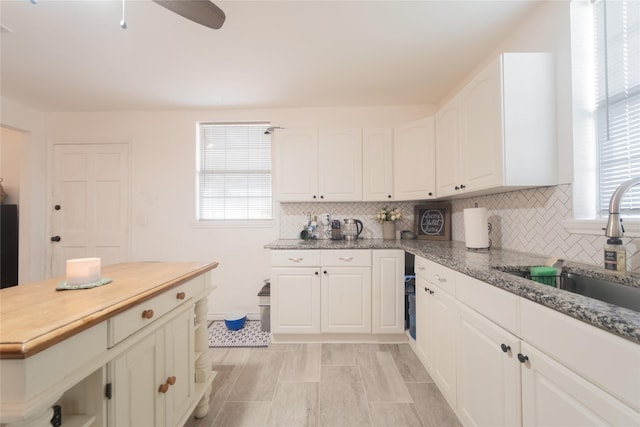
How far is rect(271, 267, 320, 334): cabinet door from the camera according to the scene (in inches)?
93.1

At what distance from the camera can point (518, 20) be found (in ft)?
5.67

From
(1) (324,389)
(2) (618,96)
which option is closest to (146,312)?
(1) (324,389)

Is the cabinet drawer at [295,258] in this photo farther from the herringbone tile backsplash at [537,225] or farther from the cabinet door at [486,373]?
the herringbone tile backsplash at [537,225]

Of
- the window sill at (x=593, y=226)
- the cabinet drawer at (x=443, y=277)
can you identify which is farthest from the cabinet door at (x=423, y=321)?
the window sill at (x=593, y=226)

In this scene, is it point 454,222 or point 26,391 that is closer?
point 26,391

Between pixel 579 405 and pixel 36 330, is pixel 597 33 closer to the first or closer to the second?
pixel 579 405

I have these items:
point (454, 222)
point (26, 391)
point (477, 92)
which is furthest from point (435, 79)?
point (26, 391)

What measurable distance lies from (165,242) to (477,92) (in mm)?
3566

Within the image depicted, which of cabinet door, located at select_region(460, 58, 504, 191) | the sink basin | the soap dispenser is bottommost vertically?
the sink basin

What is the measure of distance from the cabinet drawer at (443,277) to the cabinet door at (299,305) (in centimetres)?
104

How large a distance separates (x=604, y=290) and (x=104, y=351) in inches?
79.3

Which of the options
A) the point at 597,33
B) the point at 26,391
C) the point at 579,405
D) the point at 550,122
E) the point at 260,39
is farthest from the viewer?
the point at 260,39

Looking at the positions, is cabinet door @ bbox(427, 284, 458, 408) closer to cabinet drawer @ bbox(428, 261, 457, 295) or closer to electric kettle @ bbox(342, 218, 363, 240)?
cabinet drawer @ bbox(428, 261, 457, 295)

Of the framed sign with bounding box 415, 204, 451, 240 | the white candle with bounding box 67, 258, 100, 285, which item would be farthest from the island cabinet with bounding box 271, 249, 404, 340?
the white candle with bounding box 67, 258, 100, 285
